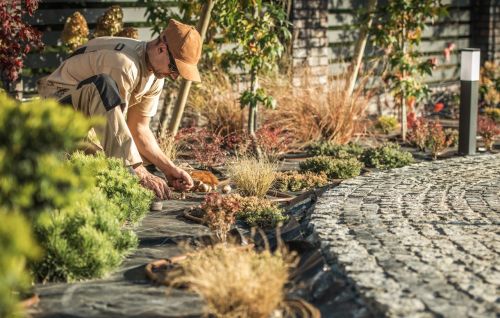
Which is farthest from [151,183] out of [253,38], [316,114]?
[316,114]

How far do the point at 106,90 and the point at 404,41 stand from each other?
5.84 meters

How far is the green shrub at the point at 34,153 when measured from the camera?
438 cm

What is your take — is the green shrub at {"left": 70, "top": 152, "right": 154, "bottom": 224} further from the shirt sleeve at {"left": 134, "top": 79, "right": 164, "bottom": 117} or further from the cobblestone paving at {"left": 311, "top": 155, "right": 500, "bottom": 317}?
the shirt sleeve at {"left": 134, "top": 79, "right": 164, "bottom": 117}

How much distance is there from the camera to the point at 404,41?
12.3 metres

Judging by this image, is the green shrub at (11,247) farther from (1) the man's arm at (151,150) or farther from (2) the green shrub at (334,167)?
(2) the green shrub at (334,167)

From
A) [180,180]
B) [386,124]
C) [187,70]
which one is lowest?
[386,124]

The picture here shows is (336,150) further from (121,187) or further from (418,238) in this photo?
(121,187)

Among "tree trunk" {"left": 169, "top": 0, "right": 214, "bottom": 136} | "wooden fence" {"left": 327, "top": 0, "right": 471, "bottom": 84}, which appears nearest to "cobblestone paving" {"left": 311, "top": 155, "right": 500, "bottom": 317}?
"tree trunk" {"left": 169, "top": 0, "right": 214, "bottom": 136}

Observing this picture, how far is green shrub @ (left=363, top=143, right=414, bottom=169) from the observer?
32.0 feet

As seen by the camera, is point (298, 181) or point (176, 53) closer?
point (176, 53)

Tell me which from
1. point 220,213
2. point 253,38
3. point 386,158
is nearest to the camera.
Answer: point 220,213

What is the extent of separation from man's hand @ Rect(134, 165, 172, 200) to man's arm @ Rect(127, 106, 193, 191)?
13 cm

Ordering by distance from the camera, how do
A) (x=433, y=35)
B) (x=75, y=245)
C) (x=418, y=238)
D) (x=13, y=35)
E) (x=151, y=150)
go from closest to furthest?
(x=75, y=245)
(x=418, y=238)
(x=151, y=150)
(x=13, y=35)
(x=433, y=35)

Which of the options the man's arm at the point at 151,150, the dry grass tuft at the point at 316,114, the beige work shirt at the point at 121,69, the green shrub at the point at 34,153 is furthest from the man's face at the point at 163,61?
the dry grass tuft at the point at 316,114
